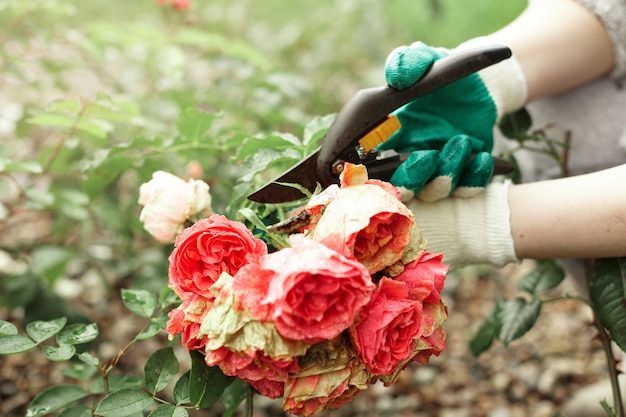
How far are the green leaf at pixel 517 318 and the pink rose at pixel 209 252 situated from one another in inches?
22.6

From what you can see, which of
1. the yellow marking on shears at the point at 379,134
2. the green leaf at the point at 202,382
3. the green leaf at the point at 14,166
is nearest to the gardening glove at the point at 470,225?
the yellow marking on shears at the point at 379,134

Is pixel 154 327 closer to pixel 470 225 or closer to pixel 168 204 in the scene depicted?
pixel 168 204

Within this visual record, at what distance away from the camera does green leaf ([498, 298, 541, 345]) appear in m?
1.13

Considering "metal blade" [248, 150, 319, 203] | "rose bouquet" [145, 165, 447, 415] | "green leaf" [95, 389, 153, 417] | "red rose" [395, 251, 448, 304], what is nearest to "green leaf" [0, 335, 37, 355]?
"green leaf" [95, 389, 153, 417]

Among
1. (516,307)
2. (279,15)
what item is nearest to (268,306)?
(516,307)

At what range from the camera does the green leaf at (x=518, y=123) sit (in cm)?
115

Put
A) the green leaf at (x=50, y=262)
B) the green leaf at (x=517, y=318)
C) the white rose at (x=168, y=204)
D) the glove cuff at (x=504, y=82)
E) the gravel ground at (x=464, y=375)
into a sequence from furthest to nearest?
the gravel ground at (x=464, y=375), the green leaf at (x=50, y=262), the green leaf at (x=517, y=318), the glove cuff at (x=504, y=82), the white rose at (x=168, y=204)

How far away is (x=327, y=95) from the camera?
94.8 inches

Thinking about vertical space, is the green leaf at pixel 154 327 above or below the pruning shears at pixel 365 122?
below

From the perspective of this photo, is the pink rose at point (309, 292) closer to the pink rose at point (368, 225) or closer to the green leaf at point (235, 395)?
the pink rose at point (368, 225)

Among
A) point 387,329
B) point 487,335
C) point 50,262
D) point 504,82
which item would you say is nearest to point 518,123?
point 504,82

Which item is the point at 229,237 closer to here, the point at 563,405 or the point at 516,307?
the point at 516,307

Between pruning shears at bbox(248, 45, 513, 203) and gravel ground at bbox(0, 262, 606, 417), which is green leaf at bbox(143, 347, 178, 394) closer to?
pruning shears at bbox(248, 45, 513, 203)

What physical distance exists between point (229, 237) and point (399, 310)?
0.20 metres
